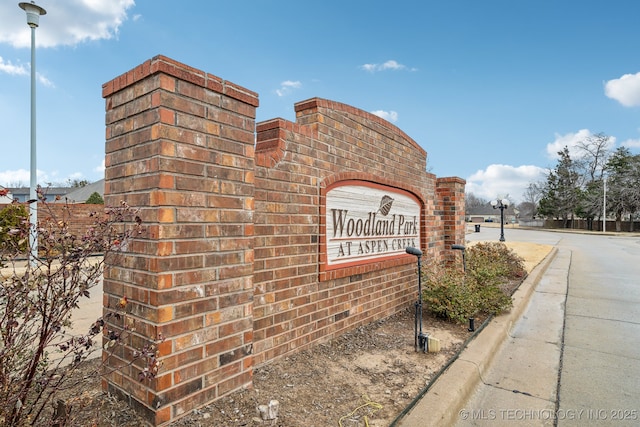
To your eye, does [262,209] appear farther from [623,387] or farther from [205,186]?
[623,387]

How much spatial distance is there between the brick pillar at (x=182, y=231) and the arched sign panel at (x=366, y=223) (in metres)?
1.50

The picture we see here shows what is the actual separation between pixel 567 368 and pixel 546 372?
0.31 meters

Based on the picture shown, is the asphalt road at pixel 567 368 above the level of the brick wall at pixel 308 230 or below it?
below

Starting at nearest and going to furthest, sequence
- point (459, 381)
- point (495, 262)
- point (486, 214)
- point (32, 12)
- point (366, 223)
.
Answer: point (459, 381) < point (366, 223) < point (495, 262) < point (32, 12) < point (486, 214)

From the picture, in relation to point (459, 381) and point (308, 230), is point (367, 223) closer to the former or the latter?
point (308, 230)

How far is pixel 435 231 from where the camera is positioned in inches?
252

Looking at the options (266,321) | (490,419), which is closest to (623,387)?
(490,419)

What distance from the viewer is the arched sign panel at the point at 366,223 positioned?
3.90 meters

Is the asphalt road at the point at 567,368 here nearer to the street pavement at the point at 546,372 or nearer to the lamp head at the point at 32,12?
the street pavement at the point at 546,372

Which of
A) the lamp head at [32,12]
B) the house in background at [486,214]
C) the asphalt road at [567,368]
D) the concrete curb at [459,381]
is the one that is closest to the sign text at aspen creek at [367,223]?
the concrete curb at [459,381]

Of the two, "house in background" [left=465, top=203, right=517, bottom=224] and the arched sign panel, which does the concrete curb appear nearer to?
the arched sign panel

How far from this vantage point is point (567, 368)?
3.73 meters

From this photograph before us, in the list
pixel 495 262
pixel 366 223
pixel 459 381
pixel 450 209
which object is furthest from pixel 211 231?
pixel 495 262

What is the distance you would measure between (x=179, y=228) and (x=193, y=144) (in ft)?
1.71
